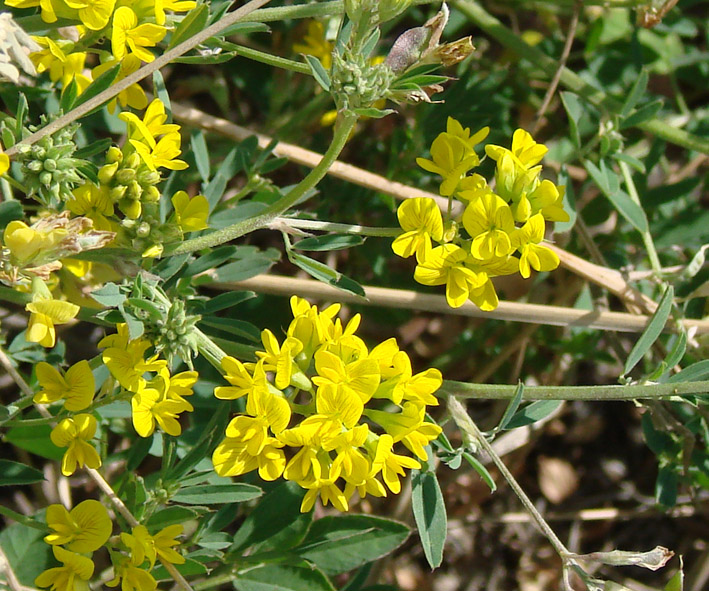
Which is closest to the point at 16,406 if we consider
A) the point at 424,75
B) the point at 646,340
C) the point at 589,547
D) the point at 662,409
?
the point at 424,75

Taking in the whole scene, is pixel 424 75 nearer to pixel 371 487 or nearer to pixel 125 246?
pixel 125 246

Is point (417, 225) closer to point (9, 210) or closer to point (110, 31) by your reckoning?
point (110, 31)

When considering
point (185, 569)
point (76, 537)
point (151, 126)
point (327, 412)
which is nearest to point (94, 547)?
point (76, 537)

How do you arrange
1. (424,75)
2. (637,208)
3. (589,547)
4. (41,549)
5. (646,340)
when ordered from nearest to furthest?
1. (424,75)
2. (646,340)
3. (41,549)
4. (637,208)
5. (589,547)

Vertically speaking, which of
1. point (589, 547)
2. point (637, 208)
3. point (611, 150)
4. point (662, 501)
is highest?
point (611, 150)

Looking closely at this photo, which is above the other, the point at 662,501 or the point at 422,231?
the point at 422,231

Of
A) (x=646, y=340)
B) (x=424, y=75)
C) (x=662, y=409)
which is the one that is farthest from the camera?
(x=662, y=409)

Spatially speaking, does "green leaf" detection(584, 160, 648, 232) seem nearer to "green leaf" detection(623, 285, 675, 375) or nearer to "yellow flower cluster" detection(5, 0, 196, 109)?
"green leaf" detection(623, 285, 675, 375)
